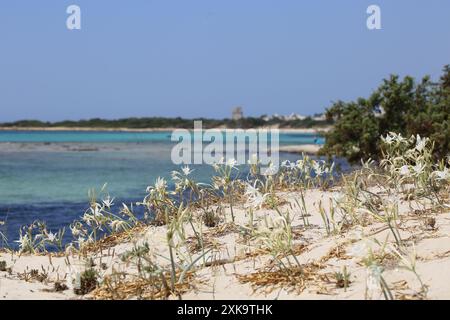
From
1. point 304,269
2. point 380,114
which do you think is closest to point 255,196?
point 304,269

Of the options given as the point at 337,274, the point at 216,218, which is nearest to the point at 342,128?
the point at 216,218

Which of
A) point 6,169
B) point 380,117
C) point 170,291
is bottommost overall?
point 6,169

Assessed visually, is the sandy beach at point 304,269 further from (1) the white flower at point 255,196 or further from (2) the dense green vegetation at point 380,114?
(2) the dense green vegetation at point 380,114

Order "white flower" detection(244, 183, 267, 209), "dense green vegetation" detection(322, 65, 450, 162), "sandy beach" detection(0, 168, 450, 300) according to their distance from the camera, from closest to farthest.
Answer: "sandy beach" detection(0, 168, 450, 300) < "white flower" detection(244, 183, 267, 209) < "dense green vegetation" detection(322, 65, 450, 162)

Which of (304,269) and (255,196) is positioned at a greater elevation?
(255,196)

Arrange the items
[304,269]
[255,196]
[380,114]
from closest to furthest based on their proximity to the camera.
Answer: [304,269], [255,196], [380,114]

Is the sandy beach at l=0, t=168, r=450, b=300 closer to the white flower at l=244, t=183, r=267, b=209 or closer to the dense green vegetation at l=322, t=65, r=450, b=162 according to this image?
the white flower at l=244, t=183, r=267, b=209

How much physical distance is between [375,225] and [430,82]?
11.2 metres

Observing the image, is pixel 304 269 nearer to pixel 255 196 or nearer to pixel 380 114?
pixel 255 196

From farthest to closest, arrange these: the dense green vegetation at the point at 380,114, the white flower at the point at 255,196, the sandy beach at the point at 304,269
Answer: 1. the dense green vegetation at the point at 380,114
2. the white flower at the point at 255,196
3. the sandy beach at the point at 304,269

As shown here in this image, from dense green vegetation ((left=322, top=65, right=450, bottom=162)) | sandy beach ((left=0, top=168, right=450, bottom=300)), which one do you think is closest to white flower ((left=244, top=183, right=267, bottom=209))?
sandy beach ((left=0, top=168, right=450, bottom=300))

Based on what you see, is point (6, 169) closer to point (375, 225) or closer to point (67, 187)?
point (67, 187)

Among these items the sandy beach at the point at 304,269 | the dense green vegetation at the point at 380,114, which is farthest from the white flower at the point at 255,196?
the dense green vegetation at the point at 380,114

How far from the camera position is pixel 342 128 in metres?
15.3
